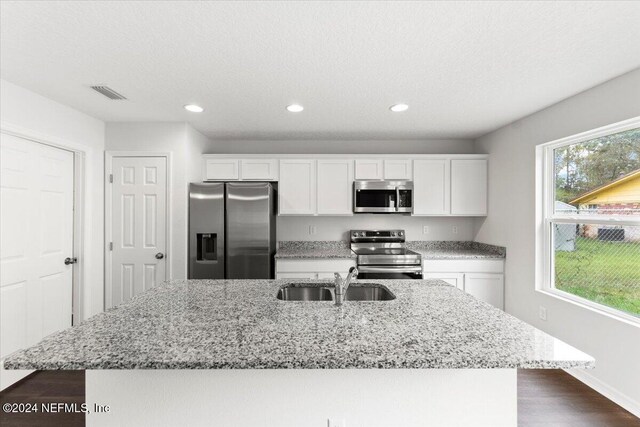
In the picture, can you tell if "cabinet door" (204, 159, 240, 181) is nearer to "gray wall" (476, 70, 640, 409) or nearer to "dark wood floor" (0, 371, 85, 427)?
"dark wood floor" (0, 371, 85, 427)

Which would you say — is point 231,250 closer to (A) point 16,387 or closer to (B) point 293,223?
(B) point 293,223

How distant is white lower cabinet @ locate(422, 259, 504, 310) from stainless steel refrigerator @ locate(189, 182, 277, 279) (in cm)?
195

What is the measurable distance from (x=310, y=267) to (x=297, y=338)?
8.16 ft

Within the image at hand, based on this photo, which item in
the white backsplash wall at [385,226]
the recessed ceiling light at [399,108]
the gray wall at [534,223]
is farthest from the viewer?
the white backsplash wall at [385,226]

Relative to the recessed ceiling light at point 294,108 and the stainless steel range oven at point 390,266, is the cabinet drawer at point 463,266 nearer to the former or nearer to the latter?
the stainless steel range oven at point 390,266

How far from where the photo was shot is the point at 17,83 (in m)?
2.43

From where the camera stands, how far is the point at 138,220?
343cm

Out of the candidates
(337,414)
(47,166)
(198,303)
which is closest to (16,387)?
(47,166)

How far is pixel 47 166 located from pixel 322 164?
278 cm

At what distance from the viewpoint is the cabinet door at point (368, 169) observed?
4.01m

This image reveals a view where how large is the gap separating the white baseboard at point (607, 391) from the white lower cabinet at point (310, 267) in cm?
221

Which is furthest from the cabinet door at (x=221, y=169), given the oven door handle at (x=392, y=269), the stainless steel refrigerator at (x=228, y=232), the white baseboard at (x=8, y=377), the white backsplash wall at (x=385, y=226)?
the white baseboard at (x=8, y=377)

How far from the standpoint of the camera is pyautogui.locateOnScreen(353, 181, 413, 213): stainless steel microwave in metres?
3.96

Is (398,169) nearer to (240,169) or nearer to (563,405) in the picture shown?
(240,169)
